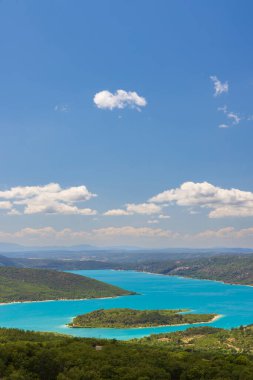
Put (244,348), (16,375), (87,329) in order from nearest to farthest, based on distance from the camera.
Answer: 1. (16,375)
2. (244,348)
3. (87,329)

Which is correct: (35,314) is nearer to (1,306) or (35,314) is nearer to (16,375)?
(1,306)

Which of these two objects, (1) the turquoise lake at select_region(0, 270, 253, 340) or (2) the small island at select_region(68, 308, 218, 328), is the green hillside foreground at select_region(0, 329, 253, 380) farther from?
(2) the small island at select_region(68, 308, 218, 328)

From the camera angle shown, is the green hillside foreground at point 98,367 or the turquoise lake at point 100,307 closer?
the green hillside foreground at point 98,367

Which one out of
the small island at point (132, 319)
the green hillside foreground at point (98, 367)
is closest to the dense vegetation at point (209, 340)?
the small island at point (132, 319)

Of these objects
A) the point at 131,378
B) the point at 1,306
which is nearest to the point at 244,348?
the point at 131,378

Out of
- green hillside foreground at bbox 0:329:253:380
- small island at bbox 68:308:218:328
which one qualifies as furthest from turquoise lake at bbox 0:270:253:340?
green hillside foreground at bbox 0:329:253:380

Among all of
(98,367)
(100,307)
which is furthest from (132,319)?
(98,367)

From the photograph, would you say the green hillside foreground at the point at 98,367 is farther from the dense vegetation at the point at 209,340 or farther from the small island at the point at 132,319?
the small island at the point at 132,319
